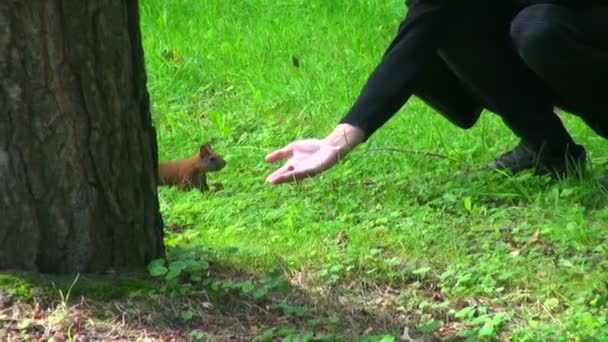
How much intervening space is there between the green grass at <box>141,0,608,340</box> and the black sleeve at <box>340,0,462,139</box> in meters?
0.43

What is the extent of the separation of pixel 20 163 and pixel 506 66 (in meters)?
2.16

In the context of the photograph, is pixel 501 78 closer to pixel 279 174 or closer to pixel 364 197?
pixel 364 197

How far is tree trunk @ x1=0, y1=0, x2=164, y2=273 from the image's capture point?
3.23 m

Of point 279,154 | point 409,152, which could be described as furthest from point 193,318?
point 409,152

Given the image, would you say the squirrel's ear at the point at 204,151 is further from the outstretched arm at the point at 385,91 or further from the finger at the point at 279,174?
the finger at the point at 279,174

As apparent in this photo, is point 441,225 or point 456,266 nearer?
point 456,266

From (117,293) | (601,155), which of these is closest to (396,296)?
(117,293)

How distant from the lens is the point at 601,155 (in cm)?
518

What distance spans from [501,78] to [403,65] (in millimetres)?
→ 470

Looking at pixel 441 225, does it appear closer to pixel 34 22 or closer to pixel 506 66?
pixel 506 66

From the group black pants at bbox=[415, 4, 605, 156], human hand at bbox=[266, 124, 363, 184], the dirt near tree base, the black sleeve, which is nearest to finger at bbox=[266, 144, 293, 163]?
human hand at bbox=[266, 124, 363, 184]

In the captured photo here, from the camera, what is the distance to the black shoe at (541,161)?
4.79 meters

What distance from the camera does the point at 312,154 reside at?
13.5 ft

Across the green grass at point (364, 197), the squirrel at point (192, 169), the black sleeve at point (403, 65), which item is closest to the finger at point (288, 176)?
the green grass at point (364, 197)
